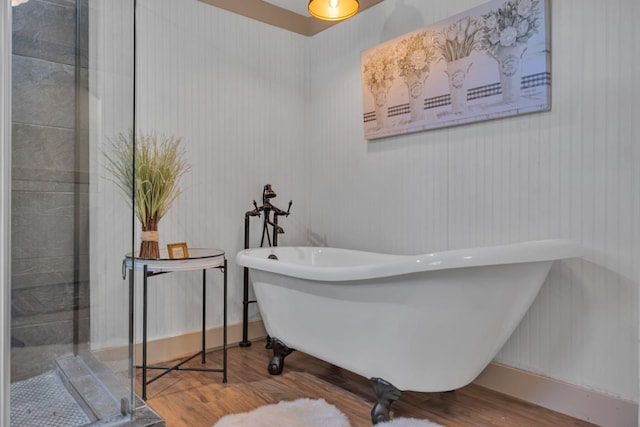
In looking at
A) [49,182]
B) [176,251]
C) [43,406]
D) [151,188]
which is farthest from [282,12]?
[43,406]

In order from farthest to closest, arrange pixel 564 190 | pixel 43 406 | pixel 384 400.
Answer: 1. pixel 564 190
2. pixel 384 400
3. pixel 43 406

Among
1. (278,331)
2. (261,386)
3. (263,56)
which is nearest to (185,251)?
(278,331)

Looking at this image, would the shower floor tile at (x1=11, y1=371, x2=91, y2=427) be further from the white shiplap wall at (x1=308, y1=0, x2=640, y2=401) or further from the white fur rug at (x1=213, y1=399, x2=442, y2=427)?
the white shiplap wall at (x1=308, y1=0, x2=640, y2=401)

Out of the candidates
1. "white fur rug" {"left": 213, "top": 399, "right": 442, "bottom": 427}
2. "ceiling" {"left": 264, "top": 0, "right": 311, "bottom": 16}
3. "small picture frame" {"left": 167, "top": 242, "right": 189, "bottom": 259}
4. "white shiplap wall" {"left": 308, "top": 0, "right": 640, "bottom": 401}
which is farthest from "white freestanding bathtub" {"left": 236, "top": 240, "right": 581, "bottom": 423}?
"ceiling" {"left": 264, "top": 0, "right": 311, "bottom": 16}

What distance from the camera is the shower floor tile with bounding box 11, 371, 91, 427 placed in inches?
44.7

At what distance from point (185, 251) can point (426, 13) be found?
181 centimetres

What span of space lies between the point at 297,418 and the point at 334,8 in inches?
78.5

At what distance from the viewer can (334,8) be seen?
88.0 inches

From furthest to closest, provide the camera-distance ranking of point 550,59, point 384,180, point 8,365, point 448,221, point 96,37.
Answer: point 384,180
point 448,221
point 550,59
point 96,37
point 8,365

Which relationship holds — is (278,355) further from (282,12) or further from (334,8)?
(282,12)

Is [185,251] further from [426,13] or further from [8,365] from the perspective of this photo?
[426,13]

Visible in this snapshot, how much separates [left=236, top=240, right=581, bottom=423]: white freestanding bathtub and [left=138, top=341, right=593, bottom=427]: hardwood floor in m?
0.20

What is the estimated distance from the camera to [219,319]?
264 cm

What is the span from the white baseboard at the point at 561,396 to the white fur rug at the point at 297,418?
1.74ft
